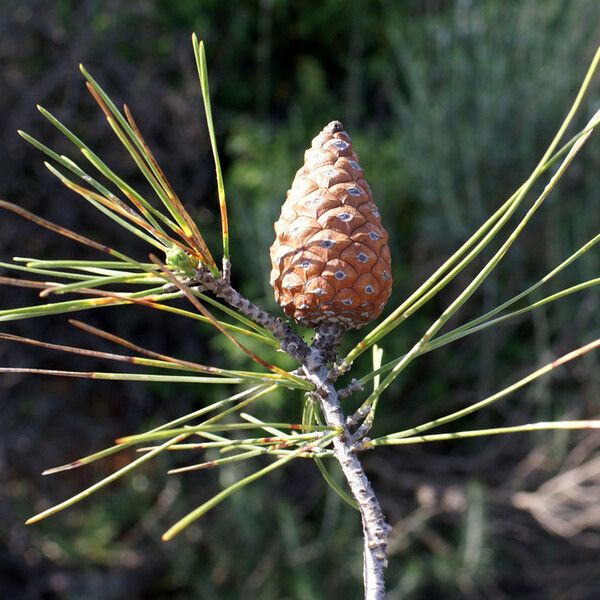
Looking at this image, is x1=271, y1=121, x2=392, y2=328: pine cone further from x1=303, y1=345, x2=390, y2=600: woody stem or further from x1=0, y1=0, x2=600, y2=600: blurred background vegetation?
x1=0, y1=0, x2=600, y2=600: blurred background vegetation

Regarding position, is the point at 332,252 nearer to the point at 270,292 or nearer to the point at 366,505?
the point at 366,505

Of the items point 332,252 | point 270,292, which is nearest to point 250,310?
point 332,252

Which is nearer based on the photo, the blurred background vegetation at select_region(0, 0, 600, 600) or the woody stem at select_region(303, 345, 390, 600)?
the woody stem at select_region(303, 345, 390, 600)

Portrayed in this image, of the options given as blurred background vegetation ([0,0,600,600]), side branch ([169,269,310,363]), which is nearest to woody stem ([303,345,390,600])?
side branch ([169,269,310,363])

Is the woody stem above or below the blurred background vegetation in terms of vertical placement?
below

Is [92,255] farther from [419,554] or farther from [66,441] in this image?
[419,554]

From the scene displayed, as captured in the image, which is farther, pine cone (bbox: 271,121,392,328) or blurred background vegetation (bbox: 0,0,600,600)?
blurred background vegetation (bbox: 0,0,600,600)
